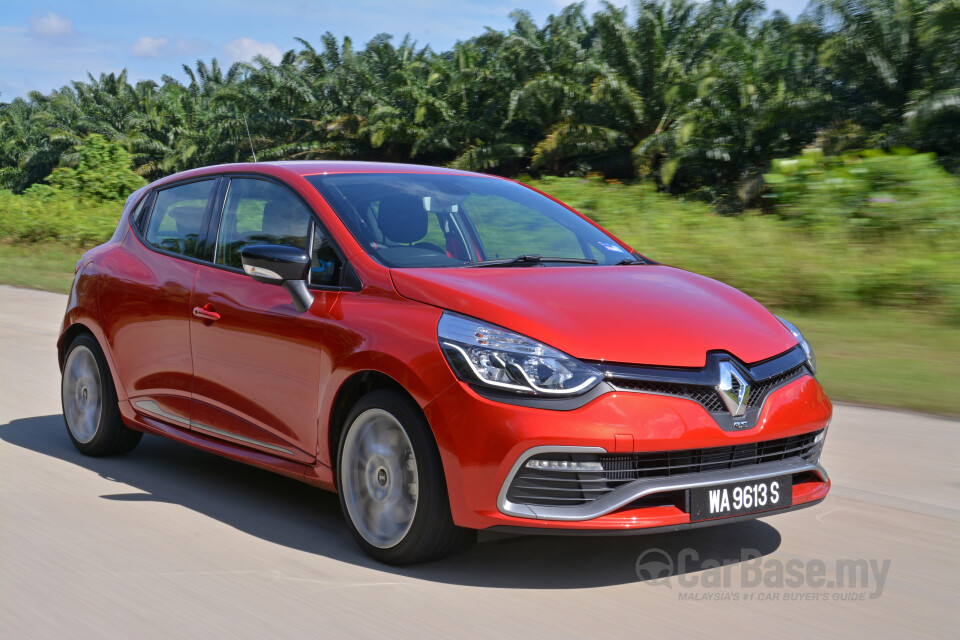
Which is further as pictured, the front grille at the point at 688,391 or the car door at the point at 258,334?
the car door at the point at 258,334

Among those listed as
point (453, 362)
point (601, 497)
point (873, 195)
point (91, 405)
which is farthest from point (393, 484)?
point (873, 195)

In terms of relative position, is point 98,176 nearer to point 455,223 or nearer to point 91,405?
point 91,405

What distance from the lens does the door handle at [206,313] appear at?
4754 millimetres

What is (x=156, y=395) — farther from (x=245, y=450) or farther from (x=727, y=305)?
(x=727, y=305)

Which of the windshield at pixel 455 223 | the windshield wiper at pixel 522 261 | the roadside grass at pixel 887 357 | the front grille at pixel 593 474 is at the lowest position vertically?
the roadside grass at pixel 887 357

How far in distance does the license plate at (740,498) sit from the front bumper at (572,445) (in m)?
0.03

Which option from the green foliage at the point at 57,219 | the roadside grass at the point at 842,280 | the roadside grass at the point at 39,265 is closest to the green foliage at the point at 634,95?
the roadside grass at the point at 842,280

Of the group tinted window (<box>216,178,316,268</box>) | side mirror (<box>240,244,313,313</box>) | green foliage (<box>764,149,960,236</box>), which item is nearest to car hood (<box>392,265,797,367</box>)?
side mirror (<box>240,244,313,313</box>)

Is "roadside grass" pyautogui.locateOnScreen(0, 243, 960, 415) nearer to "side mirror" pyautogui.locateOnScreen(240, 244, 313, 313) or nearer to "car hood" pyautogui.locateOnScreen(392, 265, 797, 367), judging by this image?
"car hood" pyautogui.locateOnScreen(392, 265, 797, 367)

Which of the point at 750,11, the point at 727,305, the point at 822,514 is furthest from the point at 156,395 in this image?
the point at 750,11

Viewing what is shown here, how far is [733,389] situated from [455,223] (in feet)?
5.22

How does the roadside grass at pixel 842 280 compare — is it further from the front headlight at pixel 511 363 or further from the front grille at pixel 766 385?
the front headlight at pixel 511 363

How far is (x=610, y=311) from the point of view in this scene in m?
3.84

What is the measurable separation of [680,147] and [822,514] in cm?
2093
